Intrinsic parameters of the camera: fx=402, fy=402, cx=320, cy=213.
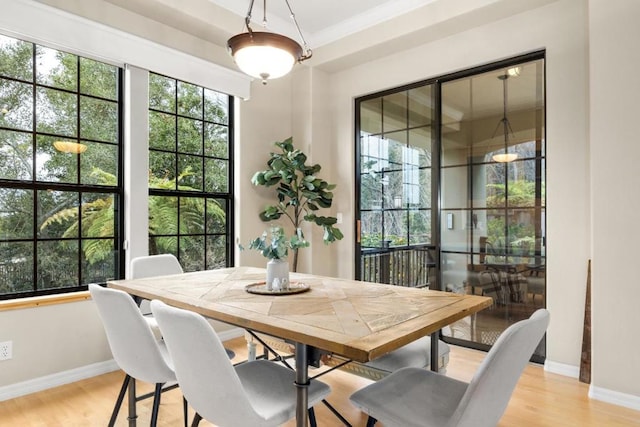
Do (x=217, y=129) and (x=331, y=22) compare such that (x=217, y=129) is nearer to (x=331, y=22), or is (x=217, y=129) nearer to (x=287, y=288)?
(x=331, y=22)

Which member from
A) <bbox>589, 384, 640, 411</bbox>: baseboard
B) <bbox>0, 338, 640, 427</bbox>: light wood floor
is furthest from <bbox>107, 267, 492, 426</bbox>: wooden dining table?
<bbox>589, 384, 640, 411</bbox>: baseboard

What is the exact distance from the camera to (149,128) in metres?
3.32

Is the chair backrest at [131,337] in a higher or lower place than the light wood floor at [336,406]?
higher

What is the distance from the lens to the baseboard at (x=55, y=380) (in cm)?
256

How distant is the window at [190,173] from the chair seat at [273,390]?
2018mm

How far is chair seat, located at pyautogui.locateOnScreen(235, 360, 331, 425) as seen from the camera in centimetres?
140

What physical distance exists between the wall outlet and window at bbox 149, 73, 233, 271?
3.62 feet

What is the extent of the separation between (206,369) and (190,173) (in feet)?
8.63

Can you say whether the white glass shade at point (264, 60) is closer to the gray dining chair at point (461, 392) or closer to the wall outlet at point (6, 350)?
the gray dining chair at point (461, 392)

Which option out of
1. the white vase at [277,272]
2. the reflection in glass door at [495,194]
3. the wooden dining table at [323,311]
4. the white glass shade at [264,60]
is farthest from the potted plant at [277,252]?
the reflection in glass door at [495,194]

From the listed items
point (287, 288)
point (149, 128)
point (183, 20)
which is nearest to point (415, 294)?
point (287, 288)

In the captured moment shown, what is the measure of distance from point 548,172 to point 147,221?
124 inches

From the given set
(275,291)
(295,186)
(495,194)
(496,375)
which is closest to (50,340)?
(275,291)

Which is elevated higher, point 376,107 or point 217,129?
point 376,107
